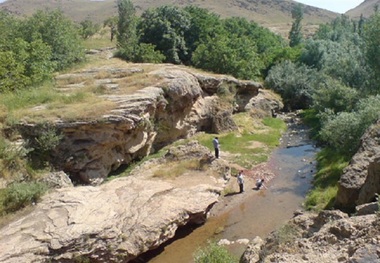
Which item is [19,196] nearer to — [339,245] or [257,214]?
[257,214]

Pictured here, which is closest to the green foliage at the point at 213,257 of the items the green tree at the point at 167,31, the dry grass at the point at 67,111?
the dry grass at the point at 67,111

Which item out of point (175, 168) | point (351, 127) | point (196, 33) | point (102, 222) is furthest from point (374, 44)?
point (102, 222)

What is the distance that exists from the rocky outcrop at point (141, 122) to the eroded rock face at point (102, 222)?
461 centimetres

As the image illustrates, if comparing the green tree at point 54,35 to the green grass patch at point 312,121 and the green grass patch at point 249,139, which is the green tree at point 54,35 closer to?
the green grass patch at point 249,139

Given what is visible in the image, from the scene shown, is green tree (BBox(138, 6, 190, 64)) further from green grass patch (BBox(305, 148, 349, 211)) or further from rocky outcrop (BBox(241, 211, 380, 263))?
rocky outcrop (BBox(241, 211, 380, 263))

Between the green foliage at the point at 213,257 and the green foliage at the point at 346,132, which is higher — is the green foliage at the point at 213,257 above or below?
below

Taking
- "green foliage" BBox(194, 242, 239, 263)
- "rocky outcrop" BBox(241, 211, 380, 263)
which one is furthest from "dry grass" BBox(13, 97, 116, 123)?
"rocky outcrop" BBox(241, 211, 380, 263)

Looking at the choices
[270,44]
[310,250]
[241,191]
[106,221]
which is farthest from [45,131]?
[270,44]

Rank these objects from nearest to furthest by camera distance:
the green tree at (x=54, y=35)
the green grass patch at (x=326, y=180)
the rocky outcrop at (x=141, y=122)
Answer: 1. the green grass patch at (x=326, y=180)
2. the rocky outcrop at (x=141, y=122)
3. the green tree at (x=54, y=35)

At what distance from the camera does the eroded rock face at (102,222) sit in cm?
1439

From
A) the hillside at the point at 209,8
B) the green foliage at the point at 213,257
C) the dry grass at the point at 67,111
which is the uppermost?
the hillside at the point at 209,8

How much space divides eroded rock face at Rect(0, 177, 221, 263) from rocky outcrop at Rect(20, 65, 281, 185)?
461 centimetres

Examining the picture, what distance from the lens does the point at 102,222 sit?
51.8 ft

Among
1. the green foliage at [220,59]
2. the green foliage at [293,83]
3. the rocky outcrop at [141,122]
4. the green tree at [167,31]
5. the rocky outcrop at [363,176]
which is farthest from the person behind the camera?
the green foliage at [293,83]
